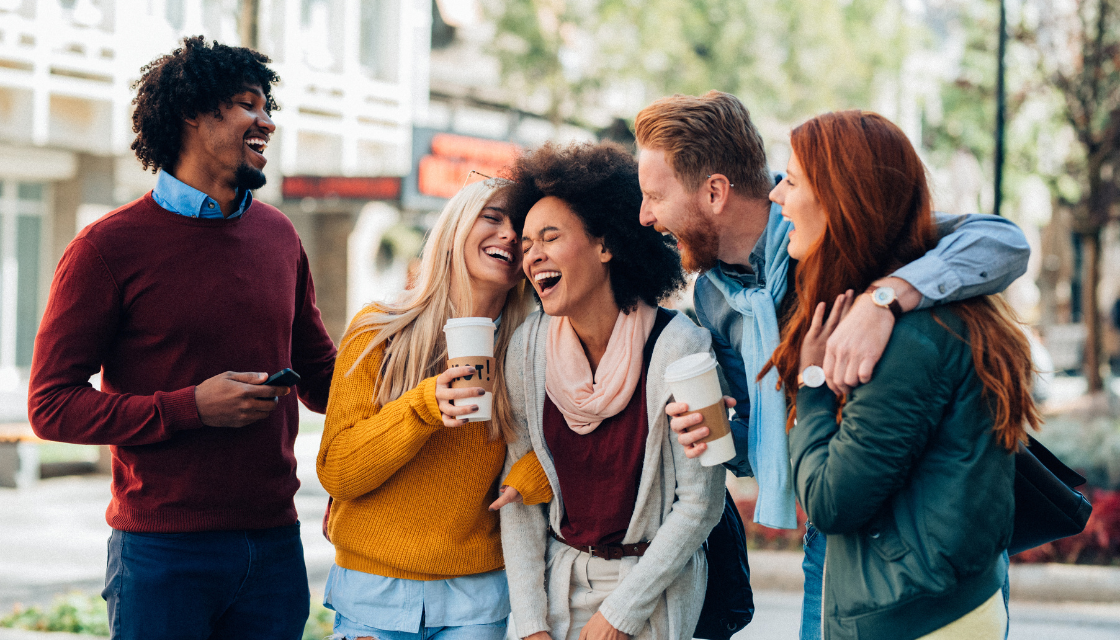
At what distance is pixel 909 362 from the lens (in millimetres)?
2092

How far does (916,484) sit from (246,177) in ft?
7.05

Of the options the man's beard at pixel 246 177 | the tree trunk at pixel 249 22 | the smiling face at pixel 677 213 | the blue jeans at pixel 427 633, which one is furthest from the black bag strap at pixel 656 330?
the tree trunk at pixel 249 22

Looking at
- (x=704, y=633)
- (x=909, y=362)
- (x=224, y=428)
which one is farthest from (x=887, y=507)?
(x=224, y=428)

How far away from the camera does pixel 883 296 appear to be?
7.02 feet

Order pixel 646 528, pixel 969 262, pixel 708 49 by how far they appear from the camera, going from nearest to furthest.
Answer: pixel 969 262 → pixel 646 528 → pixel 708 49

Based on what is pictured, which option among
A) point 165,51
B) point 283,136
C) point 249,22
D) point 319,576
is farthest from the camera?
point 283,136

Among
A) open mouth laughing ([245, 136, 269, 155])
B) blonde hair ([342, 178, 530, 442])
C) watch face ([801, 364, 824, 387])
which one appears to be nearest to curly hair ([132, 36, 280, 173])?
open mouth laughing ([245, 136, 269, 155])

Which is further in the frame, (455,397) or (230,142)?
(230,142)

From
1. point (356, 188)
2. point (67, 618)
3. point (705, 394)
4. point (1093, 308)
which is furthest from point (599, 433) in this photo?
point (356, 188)

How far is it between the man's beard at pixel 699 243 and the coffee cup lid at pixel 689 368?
0.51m

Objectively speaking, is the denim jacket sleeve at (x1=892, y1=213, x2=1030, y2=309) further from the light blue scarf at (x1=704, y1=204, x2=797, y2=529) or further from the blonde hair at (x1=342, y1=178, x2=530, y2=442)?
the blonde hair at (x1=342, y1=178, x2=530, y2=442)

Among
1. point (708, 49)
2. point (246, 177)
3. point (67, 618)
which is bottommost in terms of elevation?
point (67, 618)

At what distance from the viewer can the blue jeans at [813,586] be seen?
114 inches

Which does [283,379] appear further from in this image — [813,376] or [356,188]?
[356,188]
